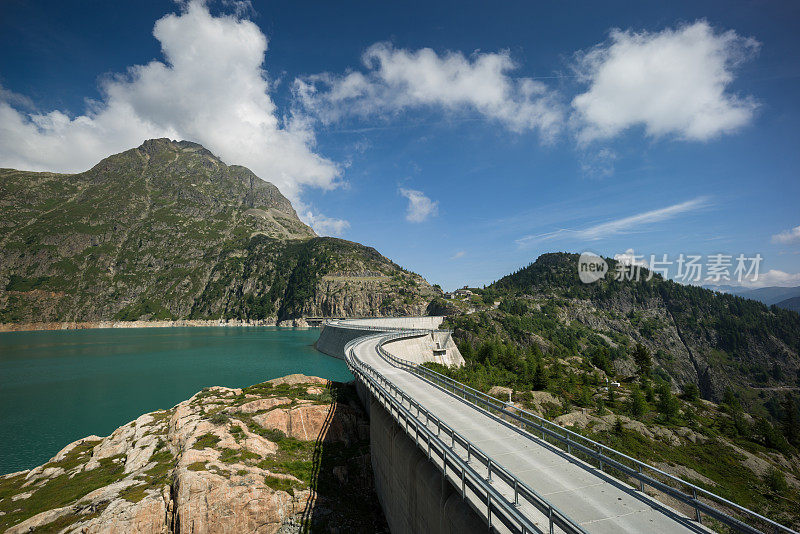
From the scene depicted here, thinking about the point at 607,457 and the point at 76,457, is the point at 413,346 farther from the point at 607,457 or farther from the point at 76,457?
the point at 607,457

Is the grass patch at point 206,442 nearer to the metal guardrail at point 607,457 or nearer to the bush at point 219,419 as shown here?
the bush at point 219,419

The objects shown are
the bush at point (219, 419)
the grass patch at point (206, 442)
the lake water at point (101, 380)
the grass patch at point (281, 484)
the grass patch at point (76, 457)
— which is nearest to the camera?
the grass patch at point (281, 484)

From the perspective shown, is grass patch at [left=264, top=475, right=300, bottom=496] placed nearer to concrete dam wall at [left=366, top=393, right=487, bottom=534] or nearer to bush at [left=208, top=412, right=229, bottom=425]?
concrete dam wall at [left=366, top=393, right=487, bottom=534]

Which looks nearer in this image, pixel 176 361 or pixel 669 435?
pixel 669 435

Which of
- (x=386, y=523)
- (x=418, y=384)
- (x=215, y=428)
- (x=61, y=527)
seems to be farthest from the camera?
(x=418, y=384)

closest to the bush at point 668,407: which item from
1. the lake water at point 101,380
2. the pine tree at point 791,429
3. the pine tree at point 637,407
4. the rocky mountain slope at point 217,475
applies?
the pine tree at point 637,407

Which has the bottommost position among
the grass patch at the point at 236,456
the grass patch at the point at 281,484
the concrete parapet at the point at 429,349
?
the grass patch at the point at 281,484

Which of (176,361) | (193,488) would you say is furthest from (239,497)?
(176,361)

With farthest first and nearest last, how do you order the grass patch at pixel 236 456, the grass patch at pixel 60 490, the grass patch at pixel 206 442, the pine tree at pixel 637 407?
the pine tree at pixel 637 407 < the grass patch at pixel 206 442 < the grass patch at pixel 236 456 < the grass patch at pixel 60 490

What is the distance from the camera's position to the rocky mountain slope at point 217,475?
61.7 feet

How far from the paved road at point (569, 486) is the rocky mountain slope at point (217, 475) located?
38.5ft

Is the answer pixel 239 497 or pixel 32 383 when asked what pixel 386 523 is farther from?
pixel 32 383

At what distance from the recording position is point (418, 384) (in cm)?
2966

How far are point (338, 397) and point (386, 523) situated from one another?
46.8 feet
